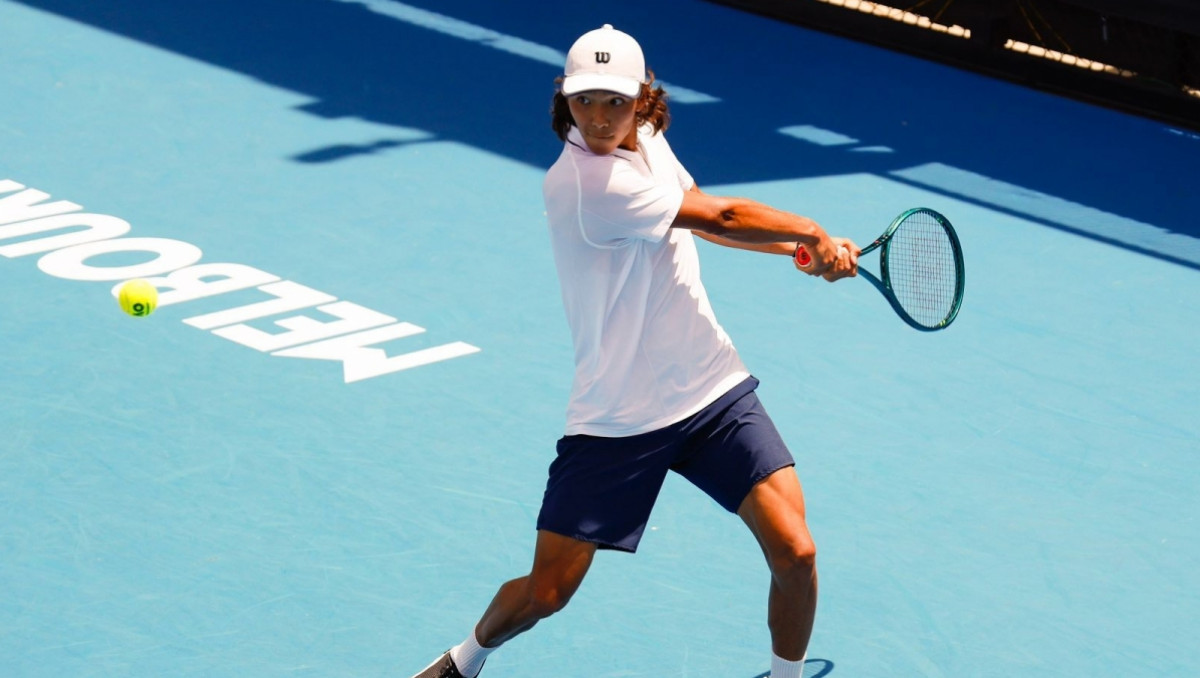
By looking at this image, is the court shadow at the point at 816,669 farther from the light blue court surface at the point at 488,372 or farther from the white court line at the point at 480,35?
the white court line at the point at 480,35

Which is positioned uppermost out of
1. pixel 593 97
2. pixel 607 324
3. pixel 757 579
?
pixel 593 97

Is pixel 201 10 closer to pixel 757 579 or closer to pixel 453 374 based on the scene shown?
pixel 453 374

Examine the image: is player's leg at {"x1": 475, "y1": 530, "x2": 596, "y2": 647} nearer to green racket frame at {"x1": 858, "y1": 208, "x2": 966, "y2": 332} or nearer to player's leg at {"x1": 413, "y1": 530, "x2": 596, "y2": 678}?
player's leg at {"x1": 413, "y1": 530, "x2": 596, "y2": 678}

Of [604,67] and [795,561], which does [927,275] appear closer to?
[795,561]

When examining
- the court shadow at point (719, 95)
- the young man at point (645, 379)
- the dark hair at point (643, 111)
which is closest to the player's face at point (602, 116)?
the young man at point (645, 379)

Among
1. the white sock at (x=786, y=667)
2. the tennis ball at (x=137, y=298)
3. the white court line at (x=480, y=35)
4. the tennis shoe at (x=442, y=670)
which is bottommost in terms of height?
the tennis shoe at (x=442, y=670)

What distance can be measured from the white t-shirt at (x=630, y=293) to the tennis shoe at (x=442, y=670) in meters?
0.83

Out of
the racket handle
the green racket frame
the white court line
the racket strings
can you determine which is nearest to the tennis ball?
the racket strings

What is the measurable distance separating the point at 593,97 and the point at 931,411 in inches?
137

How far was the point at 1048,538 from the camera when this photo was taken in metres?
6.43

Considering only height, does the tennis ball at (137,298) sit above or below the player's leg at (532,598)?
above

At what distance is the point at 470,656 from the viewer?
507 cm

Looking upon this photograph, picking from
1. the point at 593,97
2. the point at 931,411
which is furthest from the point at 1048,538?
the point at 593,97

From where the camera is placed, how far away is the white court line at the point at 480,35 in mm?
12305
